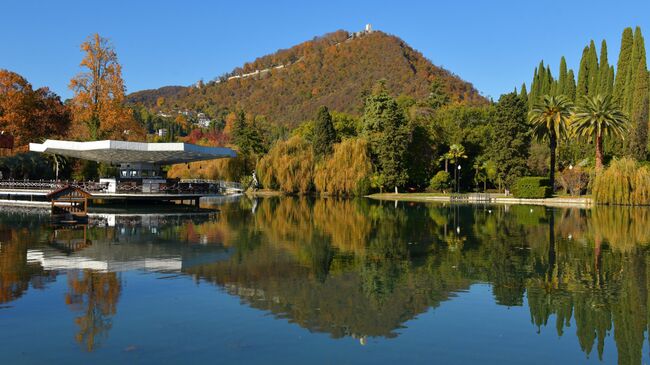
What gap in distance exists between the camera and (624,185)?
47938 millimetres

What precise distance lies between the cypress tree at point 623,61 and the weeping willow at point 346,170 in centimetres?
3852

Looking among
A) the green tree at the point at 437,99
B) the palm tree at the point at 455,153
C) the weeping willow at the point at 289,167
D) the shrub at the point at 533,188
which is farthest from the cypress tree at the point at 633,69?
the green tree at the point at 437,99

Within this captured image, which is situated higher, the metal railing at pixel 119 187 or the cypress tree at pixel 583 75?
the cypress tree at pixel 583 75

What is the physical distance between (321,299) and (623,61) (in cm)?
8084

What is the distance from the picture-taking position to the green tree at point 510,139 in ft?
207

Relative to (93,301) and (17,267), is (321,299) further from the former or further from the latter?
(17,267)

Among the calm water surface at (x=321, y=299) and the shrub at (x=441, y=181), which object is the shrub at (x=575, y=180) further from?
the calm water surface at (x=321, y=299)

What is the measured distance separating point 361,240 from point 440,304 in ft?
37.7

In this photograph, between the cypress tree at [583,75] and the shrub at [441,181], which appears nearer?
the shrub at [441,181]

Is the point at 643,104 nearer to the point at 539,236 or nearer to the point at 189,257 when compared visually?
the point at 539,236

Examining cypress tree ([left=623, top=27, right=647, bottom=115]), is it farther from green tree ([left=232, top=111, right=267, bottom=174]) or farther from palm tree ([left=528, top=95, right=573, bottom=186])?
green tree ([left=232, top=111, right=267, bottom=174])

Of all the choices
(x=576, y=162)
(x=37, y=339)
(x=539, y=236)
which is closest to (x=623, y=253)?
(x=539, y=236)

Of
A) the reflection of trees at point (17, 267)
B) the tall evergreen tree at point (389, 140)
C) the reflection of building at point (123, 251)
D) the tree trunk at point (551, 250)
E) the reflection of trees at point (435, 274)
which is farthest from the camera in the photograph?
the tall evergreen tree at point (389, 140)

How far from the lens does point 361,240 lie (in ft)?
78.5
